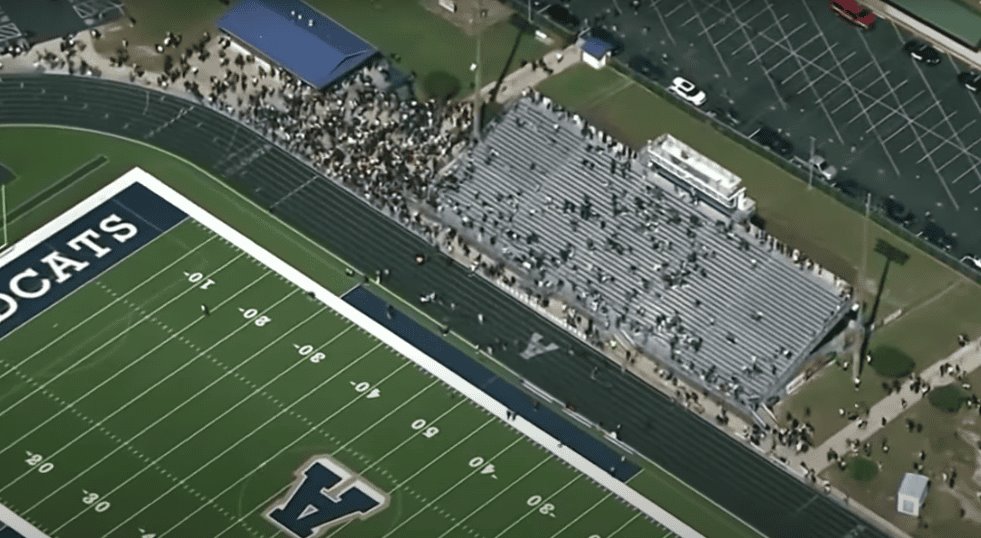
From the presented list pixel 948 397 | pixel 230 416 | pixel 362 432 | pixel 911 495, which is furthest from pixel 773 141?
pixel 230 416

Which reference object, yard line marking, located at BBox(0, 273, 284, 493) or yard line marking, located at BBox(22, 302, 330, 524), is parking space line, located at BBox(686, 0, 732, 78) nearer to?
yard line marking, located at BBox(22, 302, 330, 524)

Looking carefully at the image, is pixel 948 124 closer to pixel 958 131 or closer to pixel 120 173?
pixel 958 131

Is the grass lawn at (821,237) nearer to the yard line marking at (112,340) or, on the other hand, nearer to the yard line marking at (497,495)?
the yard line marking at (497,495)

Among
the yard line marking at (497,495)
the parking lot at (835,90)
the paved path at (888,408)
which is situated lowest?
the yard line marking at (497,495)

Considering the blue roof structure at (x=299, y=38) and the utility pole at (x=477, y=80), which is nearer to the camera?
the utility pole at (x=477, y=80)

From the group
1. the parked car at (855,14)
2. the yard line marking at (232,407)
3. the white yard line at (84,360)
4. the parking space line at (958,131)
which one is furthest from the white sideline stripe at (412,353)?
the parked car at (855,14)

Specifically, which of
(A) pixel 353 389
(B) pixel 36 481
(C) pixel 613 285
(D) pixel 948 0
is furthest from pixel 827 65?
(B) pixel 36 481

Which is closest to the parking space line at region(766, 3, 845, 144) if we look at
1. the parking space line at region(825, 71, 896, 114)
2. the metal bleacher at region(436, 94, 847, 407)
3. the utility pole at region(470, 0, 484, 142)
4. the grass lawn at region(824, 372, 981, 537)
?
the parking space line at region(825, 71, 896, 114)
